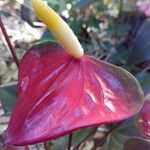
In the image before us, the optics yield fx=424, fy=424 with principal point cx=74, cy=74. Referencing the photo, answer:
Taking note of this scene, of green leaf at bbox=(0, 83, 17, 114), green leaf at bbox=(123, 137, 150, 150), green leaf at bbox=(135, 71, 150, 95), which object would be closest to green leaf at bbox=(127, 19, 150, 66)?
green leaf at bbox=(135, 71, 150, 95)

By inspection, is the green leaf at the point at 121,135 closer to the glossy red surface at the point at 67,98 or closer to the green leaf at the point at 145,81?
the green leaf at the point at 145,81

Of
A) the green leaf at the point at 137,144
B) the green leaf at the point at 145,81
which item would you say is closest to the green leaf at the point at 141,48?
the green leaf at the point at 145,81

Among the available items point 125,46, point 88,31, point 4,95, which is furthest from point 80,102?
point 125,46

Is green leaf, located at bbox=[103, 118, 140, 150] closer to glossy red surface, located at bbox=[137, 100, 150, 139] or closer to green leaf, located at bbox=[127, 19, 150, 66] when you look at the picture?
glossy red surface, located at bbox=[137, 100, 150, 139]

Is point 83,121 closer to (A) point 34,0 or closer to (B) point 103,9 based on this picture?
(A) point 34,0

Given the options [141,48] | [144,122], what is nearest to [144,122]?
[144,122]

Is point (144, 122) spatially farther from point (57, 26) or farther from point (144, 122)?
point (57, 26)
